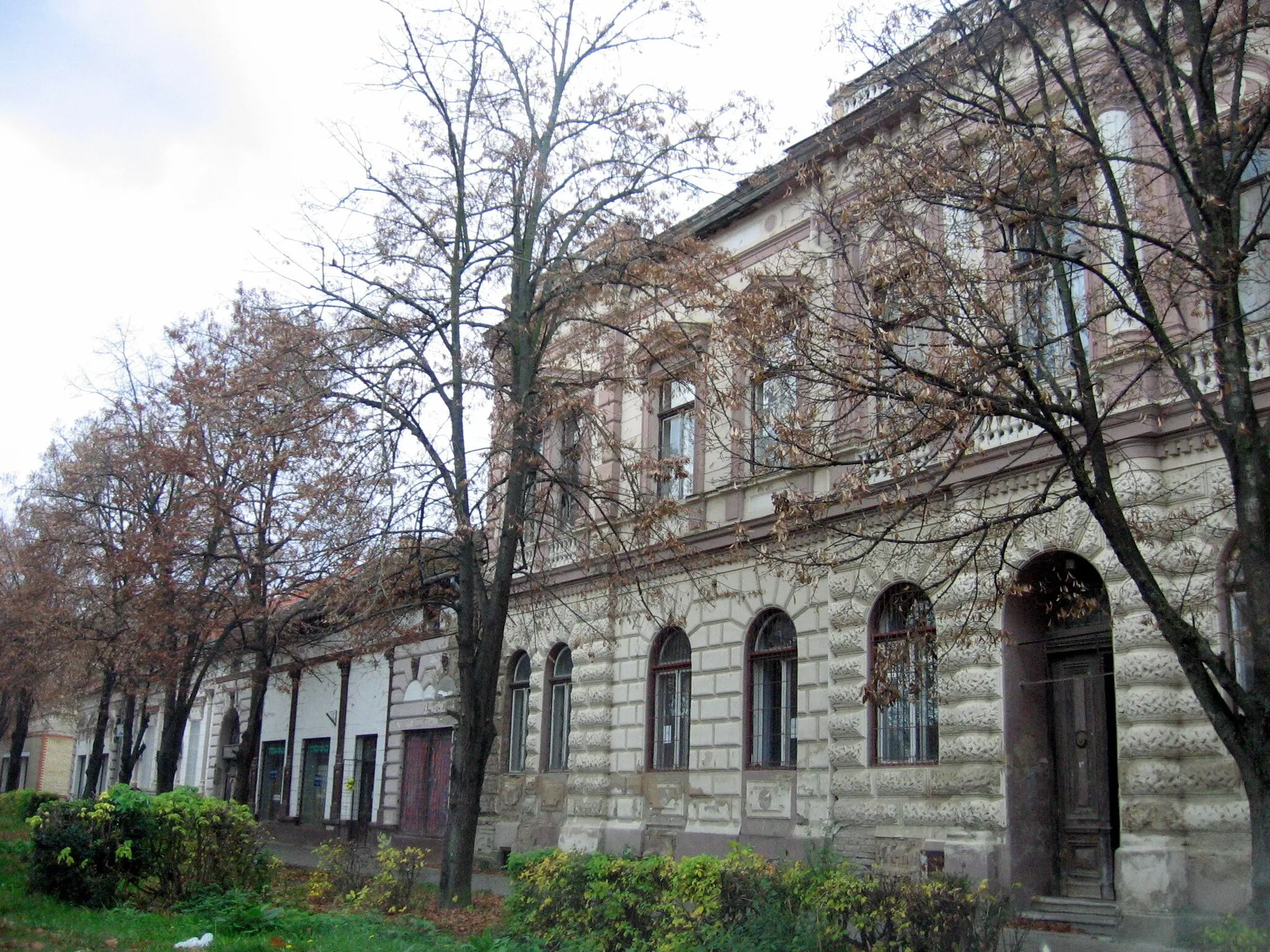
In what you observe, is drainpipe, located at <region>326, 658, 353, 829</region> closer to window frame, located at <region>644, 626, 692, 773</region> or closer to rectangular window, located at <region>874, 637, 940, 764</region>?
window frame, located at <region>644, 626, 692, 773</region>

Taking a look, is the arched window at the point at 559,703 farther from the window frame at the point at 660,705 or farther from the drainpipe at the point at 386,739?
the drainpipe at the point at 386,739

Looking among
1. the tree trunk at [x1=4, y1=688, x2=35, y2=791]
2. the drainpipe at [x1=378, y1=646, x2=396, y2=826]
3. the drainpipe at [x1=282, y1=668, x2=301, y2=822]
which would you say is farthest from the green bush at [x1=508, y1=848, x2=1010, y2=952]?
the tree trunk at [x1=4, y1=688, x2=35, y2=791]

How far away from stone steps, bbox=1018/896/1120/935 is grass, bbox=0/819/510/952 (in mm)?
6334

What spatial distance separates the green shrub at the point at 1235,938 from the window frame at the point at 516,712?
58.0ft

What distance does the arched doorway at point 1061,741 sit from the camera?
14.5m

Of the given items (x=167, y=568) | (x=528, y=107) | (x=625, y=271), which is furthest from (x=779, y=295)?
(x=167, y=568)

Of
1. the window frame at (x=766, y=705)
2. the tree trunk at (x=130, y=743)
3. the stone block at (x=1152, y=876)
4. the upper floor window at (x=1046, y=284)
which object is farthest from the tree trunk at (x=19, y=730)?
the stone block at (x=1152, y=876)

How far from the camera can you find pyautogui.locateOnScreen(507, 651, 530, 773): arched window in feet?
84.0

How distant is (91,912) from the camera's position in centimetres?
1302

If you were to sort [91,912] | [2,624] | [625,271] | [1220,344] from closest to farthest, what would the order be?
[1220,344]
[91,912]
[625,271]
[2,624]

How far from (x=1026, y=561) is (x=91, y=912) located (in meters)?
11.2

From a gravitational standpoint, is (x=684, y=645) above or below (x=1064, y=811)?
above

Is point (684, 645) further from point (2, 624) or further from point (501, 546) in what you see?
Result: point (2, 624)

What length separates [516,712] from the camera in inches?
1025
